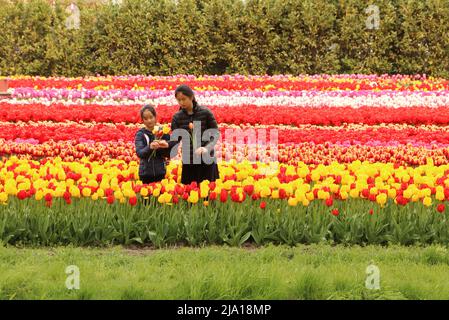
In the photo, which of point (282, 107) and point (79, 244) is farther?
point (282, 107)

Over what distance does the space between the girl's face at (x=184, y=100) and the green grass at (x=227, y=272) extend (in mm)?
1301

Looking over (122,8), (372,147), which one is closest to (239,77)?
(122,8)

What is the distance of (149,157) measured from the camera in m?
6.83

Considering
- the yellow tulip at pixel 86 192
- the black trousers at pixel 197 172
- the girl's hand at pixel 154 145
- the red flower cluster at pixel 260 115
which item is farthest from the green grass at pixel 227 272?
the red flower cluster at pixel 260 115

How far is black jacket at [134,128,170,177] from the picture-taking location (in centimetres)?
677

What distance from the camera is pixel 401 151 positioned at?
894 cm

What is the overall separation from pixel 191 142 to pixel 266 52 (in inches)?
571

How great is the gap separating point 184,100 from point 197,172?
26.7 inches

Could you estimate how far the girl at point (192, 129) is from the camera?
644 cm

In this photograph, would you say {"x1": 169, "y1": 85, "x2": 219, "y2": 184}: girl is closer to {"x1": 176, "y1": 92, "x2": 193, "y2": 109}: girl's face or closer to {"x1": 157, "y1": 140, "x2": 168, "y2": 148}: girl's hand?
{"x1": 176, "y1": 92, "x2": 193, "y2": 109}: girl's face

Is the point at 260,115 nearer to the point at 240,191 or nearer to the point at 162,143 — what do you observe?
the point at 162,143

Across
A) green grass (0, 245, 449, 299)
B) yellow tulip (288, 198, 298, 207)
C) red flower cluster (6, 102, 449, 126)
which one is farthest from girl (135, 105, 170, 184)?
red flower cluster (6, 102, 449, 126)
